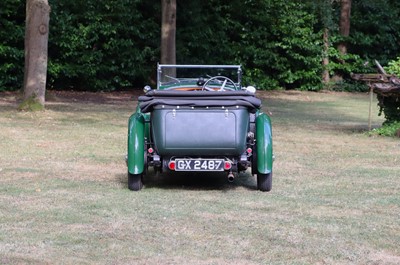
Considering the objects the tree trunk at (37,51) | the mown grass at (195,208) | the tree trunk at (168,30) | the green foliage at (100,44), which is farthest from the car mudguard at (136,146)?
the green foliage at (100,44)

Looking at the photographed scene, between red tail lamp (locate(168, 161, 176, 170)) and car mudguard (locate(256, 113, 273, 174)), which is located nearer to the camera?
red tail lamp (locate(168, 161, 176, 170))

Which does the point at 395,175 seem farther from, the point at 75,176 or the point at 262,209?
the point at 75,176

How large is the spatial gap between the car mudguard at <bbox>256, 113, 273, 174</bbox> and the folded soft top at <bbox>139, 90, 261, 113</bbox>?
410 millimetres

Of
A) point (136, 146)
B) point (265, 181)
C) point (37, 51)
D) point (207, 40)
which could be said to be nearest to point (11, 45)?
point (207, 40)

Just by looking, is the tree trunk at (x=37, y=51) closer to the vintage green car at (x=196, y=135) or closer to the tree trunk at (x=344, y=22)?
the vintage green car at (x=196, y=135)

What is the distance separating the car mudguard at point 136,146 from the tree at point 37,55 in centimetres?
897

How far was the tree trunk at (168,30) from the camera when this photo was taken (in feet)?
76.8

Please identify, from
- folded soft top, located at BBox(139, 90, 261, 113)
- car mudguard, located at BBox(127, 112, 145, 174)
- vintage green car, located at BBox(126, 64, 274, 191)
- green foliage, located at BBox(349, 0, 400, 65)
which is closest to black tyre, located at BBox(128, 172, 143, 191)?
vintage green car, located at BBox(126, 64, 274, 191)

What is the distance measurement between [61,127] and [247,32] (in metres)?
14.9

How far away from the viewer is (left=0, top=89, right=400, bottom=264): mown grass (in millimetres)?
6387

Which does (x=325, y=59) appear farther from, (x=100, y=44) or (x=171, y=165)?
(x=171, y=165)

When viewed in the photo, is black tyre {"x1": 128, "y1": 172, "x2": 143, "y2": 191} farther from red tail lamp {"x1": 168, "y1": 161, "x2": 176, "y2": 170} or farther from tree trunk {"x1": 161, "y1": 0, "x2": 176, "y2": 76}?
tree trunk {"x1": 161, "y1": 0, "x2": 176, "y2": 76}

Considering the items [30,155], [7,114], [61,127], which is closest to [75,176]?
[30,155]

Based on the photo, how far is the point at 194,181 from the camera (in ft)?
32.7
